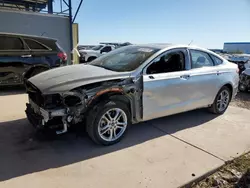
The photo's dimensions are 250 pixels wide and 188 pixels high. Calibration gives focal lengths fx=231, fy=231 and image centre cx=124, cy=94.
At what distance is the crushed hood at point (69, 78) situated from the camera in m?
3.07

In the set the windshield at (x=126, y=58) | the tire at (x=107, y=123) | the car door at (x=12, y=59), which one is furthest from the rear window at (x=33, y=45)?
the tire at (x=107, y=123)

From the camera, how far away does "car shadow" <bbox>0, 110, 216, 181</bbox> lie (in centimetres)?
293

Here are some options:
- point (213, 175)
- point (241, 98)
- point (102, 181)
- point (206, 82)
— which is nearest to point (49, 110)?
point (102, 181)

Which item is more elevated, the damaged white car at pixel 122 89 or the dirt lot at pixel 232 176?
the damaged white car at pixel 122 89

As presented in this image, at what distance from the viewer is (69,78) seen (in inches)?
129

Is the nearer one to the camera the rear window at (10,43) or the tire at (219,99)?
the tire at (219,99)

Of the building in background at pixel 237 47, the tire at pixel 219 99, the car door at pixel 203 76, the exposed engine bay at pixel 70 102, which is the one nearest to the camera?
the exposed engine bay at pixel 70 102

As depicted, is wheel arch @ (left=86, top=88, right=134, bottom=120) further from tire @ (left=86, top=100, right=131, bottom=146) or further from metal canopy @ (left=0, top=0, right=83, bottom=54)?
metal canopy @ (left=0, top=0, right=83, bottom=54)

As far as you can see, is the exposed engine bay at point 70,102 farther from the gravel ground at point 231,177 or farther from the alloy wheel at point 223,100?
the alloy wheel at point 223,100

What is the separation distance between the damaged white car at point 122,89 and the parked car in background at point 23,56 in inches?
125

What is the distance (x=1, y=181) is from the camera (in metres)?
2.59

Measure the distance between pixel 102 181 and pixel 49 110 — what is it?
113cm

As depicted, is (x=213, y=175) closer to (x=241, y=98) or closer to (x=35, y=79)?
(x=35, y=79)

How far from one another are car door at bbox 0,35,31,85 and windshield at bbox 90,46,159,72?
10.8ft
